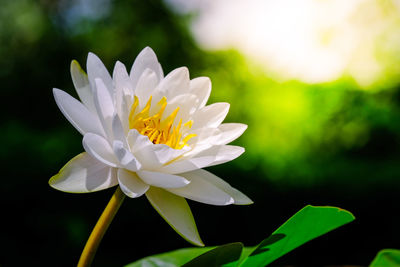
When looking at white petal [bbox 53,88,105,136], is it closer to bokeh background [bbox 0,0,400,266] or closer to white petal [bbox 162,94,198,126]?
white petal [bbox 162,94,198,126]

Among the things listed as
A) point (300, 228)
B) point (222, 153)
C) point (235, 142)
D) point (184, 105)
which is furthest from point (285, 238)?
point (235, 142)

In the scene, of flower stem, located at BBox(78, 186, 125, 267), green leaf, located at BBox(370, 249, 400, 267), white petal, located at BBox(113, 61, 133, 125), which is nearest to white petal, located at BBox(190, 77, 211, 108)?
white petal, located at BBox(113, 61, 133, 125)

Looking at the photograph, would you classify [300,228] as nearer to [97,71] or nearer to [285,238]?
[285,238]

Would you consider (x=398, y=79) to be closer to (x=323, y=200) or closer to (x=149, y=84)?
(x=323, y=200)

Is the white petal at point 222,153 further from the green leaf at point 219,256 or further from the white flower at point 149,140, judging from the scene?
the green leaf at point 219,256

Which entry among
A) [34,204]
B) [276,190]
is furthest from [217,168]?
[34,204]

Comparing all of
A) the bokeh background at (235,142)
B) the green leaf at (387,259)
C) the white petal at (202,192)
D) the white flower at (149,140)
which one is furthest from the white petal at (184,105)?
the bokeh background at (235,142)


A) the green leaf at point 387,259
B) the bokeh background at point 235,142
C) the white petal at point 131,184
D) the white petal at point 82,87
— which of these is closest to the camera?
the white petal at point 131,184
